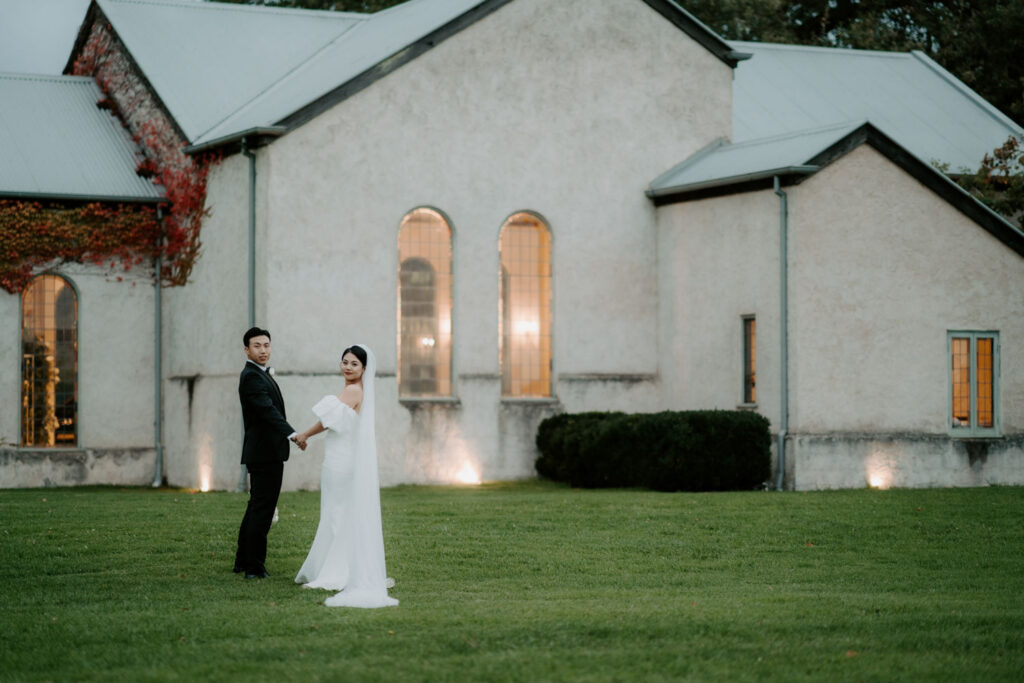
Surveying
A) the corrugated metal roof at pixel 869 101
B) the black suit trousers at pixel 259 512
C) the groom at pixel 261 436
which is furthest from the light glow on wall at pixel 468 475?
the groom at pixel 261 436

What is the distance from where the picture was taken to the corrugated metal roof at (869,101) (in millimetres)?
30406

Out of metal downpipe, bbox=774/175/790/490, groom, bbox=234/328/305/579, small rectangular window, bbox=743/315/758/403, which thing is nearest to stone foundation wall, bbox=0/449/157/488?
small rectangular window, bbox=743/315/758/403

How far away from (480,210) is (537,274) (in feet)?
4.95

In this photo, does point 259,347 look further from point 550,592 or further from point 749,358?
point 749,358

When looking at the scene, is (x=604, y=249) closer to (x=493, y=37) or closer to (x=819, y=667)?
(x=493, y=37)

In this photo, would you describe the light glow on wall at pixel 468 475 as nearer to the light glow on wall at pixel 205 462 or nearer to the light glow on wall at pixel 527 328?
the light glow on wall at pixel 527 328

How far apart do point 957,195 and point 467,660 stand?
1634 cm

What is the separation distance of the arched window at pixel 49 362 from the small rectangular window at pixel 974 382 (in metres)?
14.6

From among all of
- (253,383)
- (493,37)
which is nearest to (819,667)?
(253,383)

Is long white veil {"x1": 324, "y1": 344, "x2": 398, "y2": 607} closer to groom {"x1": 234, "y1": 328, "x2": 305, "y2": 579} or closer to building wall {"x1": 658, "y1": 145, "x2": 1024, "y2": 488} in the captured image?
groom {"x1": 234, "y1": 328, "x2": 305, "y2": 579}

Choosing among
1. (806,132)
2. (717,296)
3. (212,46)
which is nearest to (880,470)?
(717,296)

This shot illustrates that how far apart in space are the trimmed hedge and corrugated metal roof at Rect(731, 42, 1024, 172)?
8937mm

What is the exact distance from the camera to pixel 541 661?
9602mm

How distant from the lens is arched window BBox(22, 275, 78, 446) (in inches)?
1006
